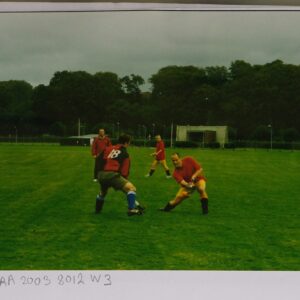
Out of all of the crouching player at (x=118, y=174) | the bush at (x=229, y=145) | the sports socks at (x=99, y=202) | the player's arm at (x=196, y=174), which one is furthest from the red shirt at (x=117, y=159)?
the bush at (x=229, y=145)

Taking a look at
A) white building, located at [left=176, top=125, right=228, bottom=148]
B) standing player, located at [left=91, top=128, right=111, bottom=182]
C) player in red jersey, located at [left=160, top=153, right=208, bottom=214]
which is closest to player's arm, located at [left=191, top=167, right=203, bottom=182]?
player in red jersey, located at [left=160, top=153, right=208, bottom=214]

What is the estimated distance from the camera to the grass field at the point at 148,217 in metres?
1.74

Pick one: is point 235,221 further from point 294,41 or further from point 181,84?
point 294,41

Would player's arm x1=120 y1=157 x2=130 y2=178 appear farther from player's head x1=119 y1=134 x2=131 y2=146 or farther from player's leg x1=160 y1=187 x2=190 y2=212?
player's leg x1=160 y1=187 x2=190 y2=212

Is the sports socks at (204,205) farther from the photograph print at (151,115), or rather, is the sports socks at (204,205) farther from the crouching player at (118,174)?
the crouching player at (118,174)

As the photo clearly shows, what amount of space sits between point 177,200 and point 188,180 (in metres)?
0.08

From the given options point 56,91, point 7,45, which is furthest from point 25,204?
point 7,45

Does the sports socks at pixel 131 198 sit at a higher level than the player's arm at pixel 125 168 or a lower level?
lower

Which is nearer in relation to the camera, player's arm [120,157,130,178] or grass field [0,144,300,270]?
grass field [0,144,300,270]

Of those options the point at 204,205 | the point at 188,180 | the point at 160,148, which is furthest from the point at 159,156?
the point at 204,205

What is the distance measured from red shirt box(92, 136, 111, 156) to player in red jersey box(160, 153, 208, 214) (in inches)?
9.6

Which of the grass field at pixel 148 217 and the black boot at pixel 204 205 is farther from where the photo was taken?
the black boot at pixel 204 205

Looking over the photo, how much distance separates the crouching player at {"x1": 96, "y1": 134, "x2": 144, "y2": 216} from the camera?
1.92m

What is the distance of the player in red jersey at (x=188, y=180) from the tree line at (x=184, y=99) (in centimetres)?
12
